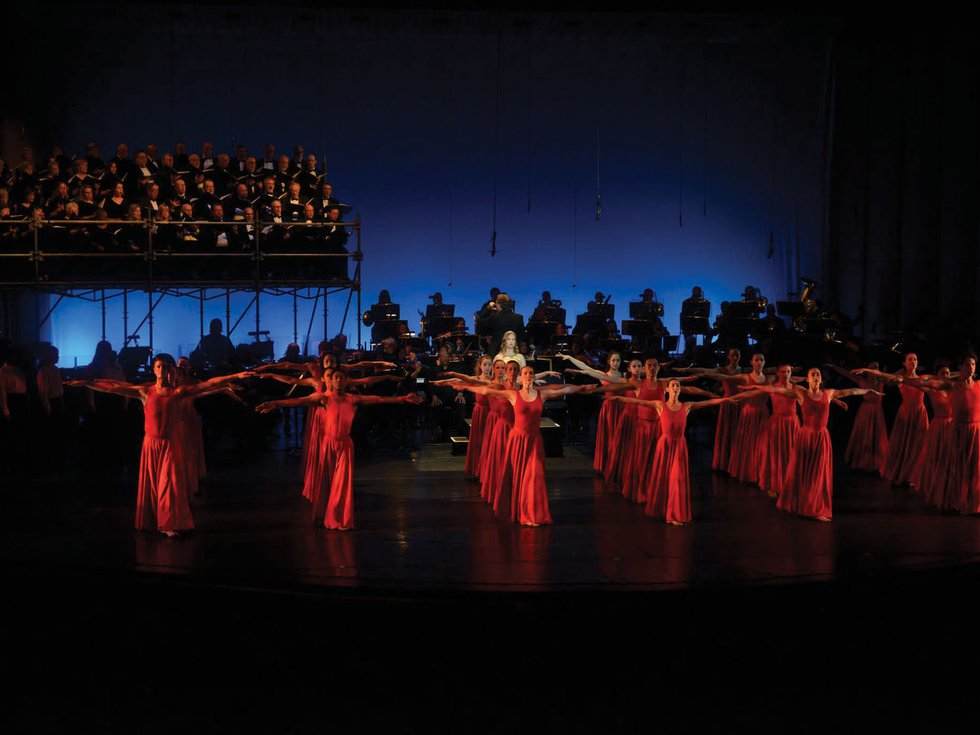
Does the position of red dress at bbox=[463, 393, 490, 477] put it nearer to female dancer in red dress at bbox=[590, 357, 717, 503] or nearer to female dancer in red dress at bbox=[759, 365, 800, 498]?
female dancer in red dress at bbox=[590, 357, 717, 503]

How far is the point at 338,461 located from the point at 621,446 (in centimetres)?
352

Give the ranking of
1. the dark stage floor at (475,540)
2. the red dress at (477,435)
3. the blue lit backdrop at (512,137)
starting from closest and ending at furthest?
the dark stage floor at (475,540) < the red dress at (477,435) < the blue lit backdrop at (512,137)

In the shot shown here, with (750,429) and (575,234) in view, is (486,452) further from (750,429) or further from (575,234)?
(575,234)

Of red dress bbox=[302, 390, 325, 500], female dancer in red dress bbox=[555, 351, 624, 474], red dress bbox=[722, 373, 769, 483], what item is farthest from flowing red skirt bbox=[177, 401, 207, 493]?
red dress bbox=[722, 373, 769, 483]

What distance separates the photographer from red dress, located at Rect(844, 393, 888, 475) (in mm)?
11422

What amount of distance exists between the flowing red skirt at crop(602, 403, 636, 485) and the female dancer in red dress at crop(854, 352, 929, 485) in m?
2.47

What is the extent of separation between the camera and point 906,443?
35.4 feet

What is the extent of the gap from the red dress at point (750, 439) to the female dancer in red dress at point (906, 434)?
108cm

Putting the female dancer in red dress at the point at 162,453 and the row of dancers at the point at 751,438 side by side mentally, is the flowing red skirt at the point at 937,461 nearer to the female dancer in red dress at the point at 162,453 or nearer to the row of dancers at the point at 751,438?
the row of dancers at the point at 751,438

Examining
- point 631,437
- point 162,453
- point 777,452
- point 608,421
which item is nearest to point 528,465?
point 631,437

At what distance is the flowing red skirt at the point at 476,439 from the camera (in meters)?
11.0

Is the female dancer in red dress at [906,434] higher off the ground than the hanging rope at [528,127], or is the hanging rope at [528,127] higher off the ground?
the hanging rope at [528,127]

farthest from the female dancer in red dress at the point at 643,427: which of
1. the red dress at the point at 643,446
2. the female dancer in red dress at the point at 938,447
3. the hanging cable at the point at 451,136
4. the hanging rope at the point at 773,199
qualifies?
the hanging rope at the point at 773,199

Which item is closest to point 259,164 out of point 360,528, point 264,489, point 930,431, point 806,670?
point 264,489
